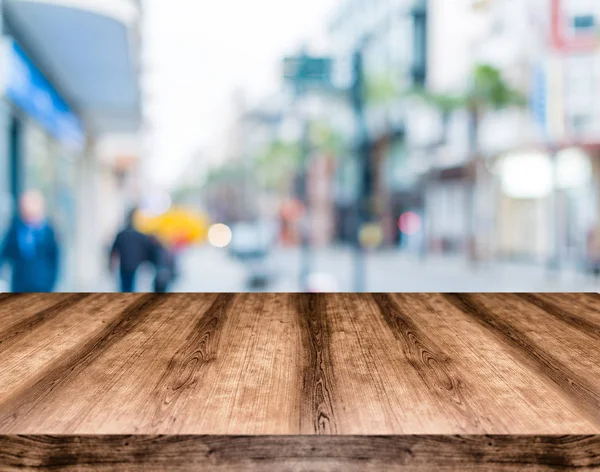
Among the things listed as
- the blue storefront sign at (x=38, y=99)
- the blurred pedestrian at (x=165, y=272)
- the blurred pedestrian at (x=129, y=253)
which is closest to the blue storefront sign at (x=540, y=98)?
the blue storefront sign at (x=38, y=99)

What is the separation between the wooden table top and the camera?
3.53 feet

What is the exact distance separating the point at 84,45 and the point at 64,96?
8.89 feet

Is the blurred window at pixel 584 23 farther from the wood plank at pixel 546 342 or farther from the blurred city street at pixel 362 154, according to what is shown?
the wood plank at pixel 546 342

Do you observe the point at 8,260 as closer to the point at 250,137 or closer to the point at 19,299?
the point at 19,299

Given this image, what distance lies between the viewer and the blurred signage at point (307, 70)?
7.79 meters

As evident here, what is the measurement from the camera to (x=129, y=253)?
5988 millimetres

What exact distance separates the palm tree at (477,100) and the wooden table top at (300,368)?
17483 millimetres

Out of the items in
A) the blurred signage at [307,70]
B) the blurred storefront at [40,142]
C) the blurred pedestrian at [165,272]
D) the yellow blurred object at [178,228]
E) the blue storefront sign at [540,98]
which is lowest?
the blurred pedestrian at [165,272]

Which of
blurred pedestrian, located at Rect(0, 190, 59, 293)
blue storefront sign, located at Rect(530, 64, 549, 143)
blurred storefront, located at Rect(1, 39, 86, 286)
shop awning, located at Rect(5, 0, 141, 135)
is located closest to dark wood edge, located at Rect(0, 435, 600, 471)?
blurred pedestrian, located at Rect(0, 190, 59, 293)

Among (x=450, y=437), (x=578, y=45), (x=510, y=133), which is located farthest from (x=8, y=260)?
(x=510, y=133)

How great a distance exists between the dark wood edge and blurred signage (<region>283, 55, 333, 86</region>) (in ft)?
22.9

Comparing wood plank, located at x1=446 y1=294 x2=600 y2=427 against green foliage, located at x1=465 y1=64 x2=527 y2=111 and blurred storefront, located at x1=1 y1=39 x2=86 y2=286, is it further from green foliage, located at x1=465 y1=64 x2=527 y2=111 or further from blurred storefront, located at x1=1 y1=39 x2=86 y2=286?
green foliage, located at x1=465 y1=64 x2=527 y2=111

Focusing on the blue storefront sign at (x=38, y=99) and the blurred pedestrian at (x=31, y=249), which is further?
the blue storefront sign at (x=38, y=99)

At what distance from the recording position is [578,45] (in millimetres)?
16203
